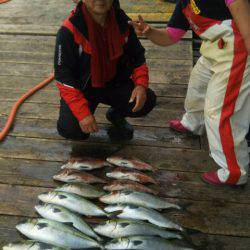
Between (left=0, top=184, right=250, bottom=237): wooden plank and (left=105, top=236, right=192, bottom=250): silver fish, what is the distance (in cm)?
34

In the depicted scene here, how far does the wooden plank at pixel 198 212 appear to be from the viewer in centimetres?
247

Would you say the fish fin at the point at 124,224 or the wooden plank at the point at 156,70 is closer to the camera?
the fish fin at the point at 124,224

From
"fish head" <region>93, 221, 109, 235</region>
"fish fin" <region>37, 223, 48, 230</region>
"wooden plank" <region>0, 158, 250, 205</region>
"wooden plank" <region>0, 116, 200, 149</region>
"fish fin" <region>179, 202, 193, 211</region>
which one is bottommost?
"wooden plank" <region>0, 116, 200, 149</region>

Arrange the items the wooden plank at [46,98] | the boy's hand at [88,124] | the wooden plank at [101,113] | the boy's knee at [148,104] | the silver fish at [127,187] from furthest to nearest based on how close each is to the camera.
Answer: the wooden plank at [46,98] → the wooden plank at [101,113] → the boy's knee at [148,104] → the boy's hand at [88,124] → the silver fish at [127,187]

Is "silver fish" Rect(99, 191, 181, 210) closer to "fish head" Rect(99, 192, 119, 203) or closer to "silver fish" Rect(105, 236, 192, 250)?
"fish head" Rect(99, 192, 119, 203)

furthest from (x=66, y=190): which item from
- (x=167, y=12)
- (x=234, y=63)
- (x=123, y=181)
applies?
(x=167, y=12)

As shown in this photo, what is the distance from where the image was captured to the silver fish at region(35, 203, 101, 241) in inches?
92.7

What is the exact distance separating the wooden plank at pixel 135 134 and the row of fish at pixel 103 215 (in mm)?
506

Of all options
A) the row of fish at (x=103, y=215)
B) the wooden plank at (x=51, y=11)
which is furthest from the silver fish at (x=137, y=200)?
the wooden plank at (x=51, y=11)

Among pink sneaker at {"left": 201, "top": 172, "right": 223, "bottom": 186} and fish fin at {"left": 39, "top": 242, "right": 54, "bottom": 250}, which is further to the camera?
pink sneaker at {"left": 201, "top": 172, "right": 223, "bottom": 186}

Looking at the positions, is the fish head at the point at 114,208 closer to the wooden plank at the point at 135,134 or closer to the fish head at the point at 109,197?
the fish head at the point at 109,197

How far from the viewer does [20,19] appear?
6090 mm

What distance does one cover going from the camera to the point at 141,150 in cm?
323

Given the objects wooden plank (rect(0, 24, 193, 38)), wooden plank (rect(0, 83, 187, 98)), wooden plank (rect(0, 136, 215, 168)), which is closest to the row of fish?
wooden plank (rect(0, 136, 215, 168))
